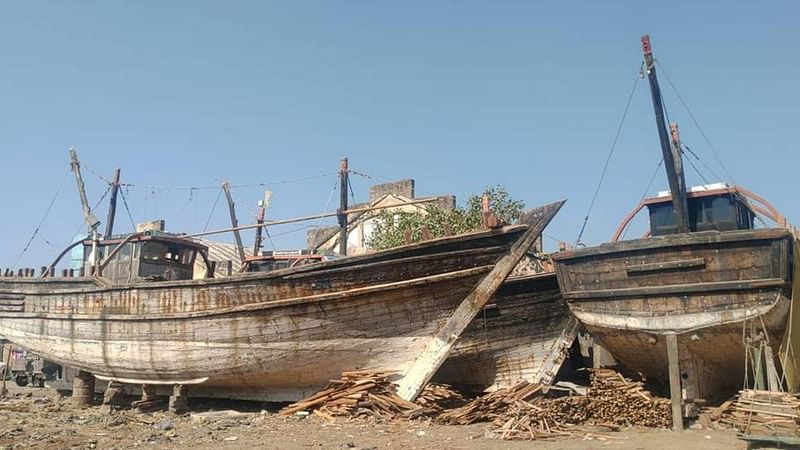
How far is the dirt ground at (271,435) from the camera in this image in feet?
25.5

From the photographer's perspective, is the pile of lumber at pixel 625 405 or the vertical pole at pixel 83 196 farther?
the vertical pole at pixel 83 196

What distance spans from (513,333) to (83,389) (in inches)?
360

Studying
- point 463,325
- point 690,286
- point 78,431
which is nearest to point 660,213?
point 690,286

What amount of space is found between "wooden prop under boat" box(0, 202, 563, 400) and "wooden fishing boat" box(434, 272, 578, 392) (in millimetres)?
1977

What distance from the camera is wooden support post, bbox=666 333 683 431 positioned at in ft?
28.6

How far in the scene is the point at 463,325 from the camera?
9.80 meters

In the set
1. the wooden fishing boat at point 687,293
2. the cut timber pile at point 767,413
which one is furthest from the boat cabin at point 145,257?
the cut timber pile at point 767,413

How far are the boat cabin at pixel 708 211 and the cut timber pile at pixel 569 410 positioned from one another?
324cm

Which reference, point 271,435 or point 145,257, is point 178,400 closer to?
point 271,435

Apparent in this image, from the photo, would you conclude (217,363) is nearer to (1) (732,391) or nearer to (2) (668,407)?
(2) (668,407)

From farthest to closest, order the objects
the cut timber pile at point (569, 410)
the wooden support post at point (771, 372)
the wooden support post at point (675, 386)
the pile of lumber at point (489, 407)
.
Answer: the pile of lumber at point (489, 407), the wooden support post at point (675, 386), the cut timber pile at point (569, 410), the wooden support post at point (771, 372)

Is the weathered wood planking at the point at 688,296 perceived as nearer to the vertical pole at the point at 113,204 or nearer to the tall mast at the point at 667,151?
the tall mast at the point at 667,151

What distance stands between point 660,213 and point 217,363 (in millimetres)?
8770

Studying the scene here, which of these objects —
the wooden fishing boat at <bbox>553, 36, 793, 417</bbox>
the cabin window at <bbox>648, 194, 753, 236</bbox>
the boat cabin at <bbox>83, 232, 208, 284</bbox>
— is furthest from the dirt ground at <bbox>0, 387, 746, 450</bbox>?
the cabin window at <bbox>648, 194, 753, 236</bbox>
